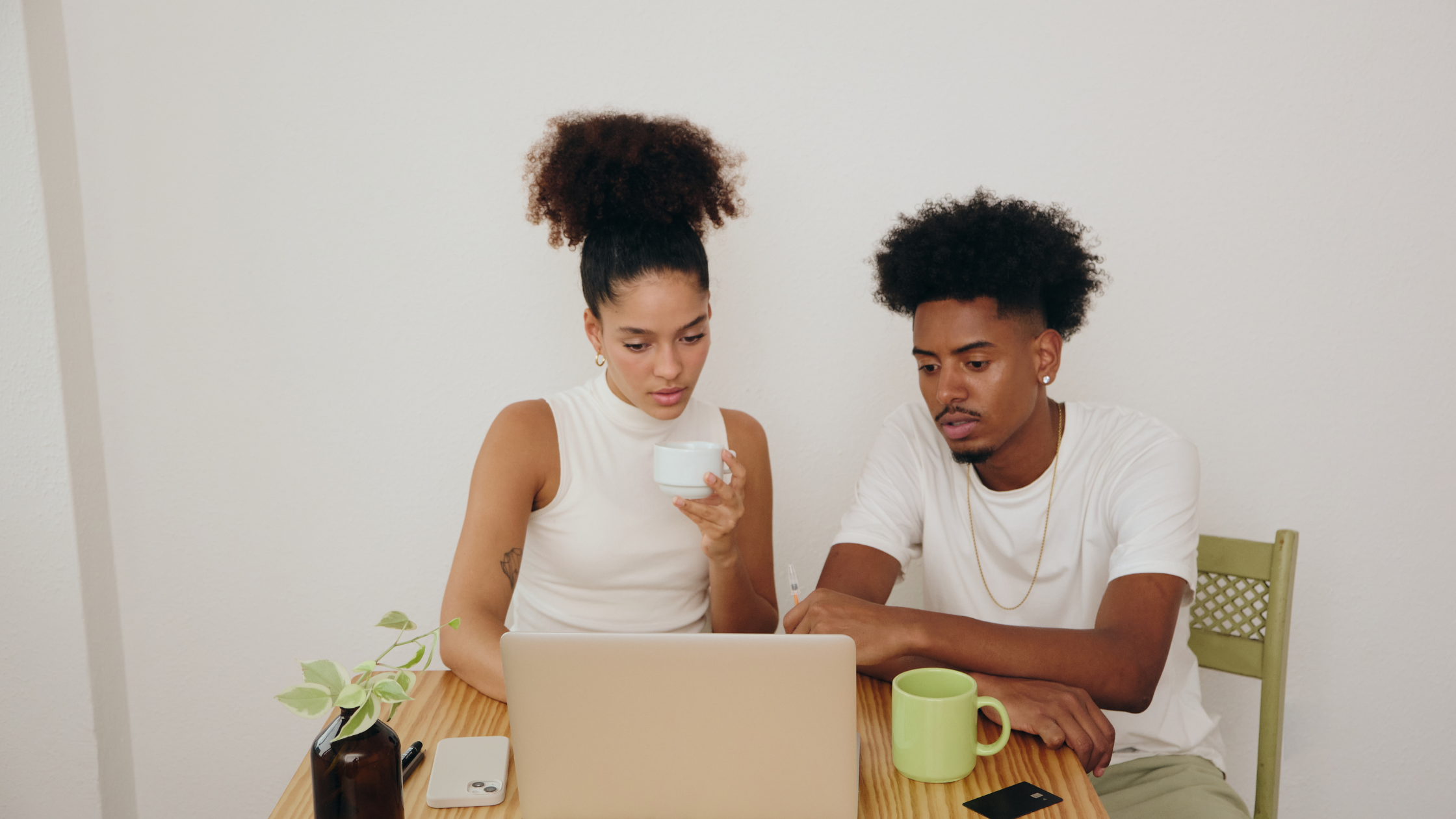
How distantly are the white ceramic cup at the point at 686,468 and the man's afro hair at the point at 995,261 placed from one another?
1.91 ft

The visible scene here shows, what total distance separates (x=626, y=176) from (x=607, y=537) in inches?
25.6

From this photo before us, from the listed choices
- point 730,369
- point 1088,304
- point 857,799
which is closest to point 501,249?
point 730,369

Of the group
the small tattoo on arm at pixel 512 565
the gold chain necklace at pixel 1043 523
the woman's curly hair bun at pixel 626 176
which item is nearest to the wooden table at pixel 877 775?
the small tattoo on arm at pixel 512 565

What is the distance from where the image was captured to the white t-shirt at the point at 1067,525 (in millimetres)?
1459

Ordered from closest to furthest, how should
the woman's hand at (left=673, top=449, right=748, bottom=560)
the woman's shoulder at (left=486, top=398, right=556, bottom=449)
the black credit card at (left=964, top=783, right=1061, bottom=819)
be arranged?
the black credit card at (left=964, top=783, right=1061, bottom=819)
the woman's hand at (left=673, top=449, right=748, bottom=560)
the woman's shoulder at (left=486, top=398, right=556, bottom=449)

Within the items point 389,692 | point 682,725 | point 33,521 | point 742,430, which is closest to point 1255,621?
point 742,430

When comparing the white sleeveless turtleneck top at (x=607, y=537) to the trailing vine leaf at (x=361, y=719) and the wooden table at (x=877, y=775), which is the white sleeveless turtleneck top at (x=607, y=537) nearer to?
the wooden table at (x=877, y=775)

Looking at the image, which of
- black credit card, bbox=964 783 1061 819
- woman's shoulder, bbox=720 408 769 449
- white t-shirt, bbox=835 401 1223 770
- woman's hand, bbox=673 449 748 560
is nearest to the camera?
black credit card, bbox=964 783 1061 819

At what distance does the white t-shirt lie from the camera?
1459mm

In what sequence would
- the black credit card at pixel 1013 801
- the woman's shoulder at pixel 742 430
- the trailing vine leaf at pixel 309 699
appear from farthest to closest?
the woman's shoulder at pixel 742 430
the black credit card at pixel 1013 801
the trailing vine leaf at pixel 309 699

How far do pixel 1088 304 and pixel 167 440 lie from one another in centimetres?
207

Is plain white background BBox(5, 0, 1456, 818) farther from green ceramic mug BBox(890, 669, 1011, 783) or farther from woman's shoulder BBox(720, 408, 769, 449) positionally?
green ceramic mug BBox(890, 669, 1011, 783)

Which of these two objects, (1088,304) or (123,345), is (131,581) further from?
(1088,304)

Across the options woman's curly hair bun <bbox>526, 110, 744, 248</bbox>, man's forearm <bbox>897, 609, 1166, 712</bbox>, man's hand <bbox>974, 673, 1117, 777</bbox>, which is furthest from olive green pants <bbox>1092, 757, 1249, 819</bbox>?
woman's curly hair bun <bbox>526, 110, 744, 248</bbox>
